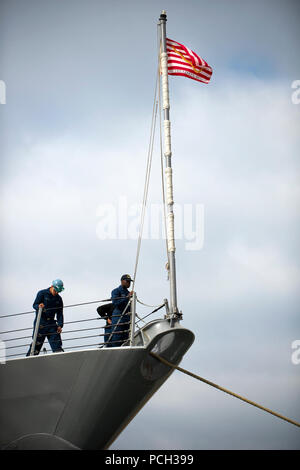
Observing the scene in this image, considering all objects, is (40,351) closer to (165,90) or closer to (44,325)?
(44,325)

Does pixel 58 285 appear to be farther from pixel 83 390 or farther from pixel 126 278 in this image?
pixel 83 390

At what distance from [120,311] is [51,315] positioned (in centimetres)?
138

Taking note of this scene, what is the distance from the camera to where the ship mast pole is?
34.1 ft

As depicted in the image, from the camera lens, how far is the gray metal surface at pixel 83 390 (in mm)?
10086

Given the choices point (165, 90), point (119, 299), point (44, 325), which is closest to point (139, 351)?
point (119, 299)

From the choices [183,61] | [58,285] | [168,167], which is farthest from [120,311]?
[183,61]

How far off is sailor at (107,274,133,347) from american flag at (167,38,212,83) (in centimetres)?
463

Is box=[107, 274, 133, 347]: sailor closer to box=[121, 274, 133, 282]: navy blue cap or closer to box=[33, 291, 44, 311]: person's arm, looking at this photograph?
box=[121, 274, 133, 282]: navy blue cap

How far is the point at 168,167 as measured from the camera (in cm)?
1118

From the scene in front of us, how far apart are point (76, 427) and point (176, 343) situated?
2336 millimetres

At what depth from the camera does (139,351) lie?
392 inches

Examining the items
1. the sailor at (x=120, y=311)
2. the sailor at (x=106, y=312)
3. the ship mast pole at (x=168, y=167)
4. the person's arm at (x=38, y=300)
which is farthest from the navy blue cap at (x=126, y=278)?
the person's arm at (x=38, y=300)

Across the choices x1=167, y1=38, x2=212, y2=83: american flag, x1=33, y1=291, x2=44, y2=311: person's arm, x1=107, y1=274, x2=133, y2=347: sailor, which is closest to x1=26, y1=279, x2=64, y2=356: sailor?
x1=33, y1=291, x2=44, y2=311: person's arm
